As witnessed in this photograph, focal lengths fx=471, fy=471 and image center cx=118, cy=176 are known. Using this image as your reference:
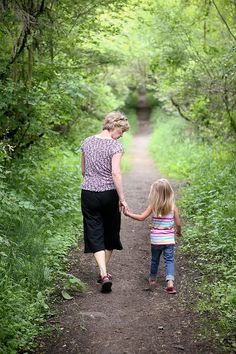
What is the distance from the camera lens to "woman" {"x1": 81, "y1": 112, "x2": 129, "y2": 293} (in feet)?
19.7

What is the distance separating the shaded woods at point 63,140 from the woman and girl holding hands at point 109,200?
0.66 meters

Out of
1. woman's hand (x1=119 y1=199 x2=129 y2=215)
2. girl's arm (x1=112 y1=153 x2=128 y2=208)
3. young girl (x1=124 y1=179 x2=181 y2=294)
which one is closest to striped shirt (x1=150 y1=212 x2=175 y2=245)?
young girl (x1=124 y1=179 x2=181 y2=294)

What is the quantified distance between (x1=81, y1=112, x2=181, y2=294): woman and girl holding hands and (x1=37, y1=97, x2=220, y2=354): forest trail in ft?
0.93

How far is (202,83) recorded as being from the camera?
13.1 m

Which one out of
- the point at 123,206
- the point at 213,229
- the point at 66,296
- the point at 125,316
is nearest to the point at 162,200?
the point at 123,206

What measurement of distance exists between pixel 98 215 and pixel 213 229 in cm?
267

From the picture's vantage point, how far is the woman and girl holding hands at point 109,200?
6008 millimetres

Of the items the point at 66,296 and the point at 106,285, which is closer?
the point at 66,296

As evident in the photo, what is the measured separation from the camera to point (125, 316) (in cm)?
526

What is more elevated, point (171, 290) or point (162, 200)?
point (162, 200)

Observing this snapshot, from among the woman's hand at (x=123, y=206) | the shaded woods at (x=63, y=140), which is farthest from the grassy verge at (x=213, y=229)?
the woman's hand at (x=123, y=206)

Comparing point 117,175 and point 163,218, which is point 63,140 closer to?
point 117,175

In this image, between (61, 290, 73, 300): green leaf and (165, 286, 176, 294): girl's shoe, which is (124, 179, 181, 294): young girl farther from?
(61, 290, 73, 300): green leaf

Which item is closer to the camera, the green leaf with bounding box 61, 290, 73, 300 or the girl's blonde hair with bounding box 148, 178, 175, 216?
the green leaf with bounding box 61, 290, 73, 300
